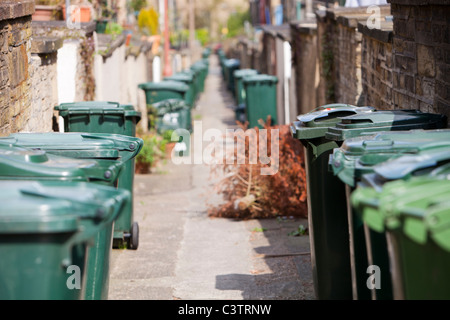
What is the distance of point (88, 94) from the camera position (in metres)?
11.2

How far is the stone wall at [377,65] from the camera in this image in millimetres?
7549

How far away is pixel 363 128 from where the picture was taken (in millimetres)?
5094

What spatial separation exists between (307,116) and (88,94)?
6.22 m

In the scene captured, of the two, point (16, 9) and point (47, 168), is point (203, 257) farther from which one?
point (47, 168)

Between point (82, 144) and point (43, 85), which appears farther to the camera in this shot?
point (43, 85)

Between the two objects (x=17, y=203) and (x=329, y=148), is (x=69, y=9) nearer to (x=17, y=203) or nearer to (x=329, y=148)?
(x=329, y=148)

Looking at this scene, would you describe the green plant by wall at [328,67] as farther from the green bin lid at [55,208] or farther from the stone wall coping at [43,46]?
the green bin lid at [55,208]

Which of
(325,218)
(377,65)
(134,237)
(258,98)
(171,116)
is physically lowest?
(134,237)

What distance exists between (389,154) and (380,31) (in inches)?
150

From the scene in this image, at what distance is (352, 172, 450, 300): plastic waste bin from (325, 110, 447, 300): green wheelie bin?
102cm

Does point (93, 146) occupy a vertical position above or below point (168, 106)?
above

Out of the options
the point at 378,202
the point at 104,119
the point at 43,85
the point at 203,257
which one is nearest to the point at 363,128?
the point at 378,202

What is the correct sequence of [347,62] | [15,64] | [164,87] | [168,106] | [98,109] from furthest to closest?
[164,87] → [168,106] → [347,62] → [98,109] → [15,64]
